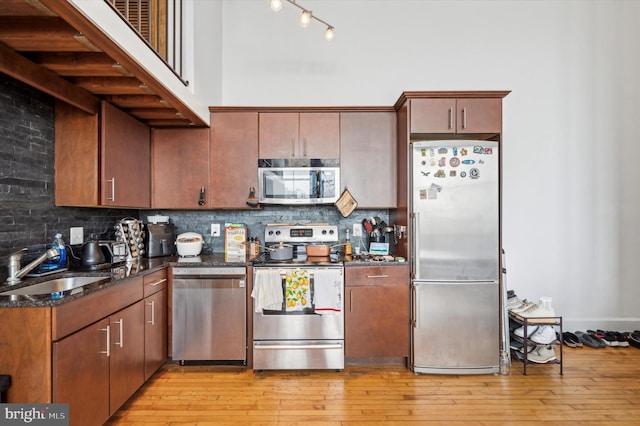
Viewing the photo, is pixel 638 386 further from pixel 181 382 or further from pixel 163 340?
pixel 163 340

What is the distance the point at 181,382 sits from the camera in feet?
8.43

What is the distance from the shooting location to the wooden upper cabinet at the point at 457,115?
9.00ft

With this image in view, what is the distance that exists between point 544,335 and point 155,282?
10.4ft

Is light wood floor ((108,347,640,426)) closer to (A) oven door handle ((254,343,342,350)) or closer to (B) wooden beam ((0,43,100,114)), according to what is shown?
(A) oven door handle ((254,343,342,350))

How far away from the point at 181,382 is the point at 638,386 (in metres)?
3.47

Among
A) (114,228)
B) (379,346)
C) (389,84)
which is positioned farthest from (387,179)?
(114,228)

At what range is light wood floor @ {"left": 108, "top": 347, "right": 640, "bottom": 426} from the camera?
7.00 feet

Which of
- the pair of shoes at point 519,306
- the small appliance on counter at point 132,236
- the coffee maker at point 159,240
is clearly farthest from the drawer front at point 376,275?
the small appliance on counter at point 132,236

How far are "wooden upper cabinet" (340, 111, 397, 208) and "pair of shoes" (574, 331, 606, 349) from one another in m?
2.28

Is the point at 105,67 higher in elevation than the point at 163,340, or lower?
higher

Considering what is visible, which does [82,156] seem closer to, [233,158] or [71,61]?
[71,61]

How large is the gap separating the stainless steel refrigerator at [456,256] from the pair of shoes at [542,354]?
379 mm

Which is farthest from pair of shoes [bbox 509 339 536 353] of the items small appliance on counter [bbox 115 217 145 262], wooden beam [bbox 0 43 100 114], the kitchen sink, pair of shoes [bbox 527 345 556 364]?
wooden beam [bbox 0 43 100 114]

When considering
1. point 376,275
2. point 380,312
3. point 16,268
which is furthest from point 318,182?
point 16,268
